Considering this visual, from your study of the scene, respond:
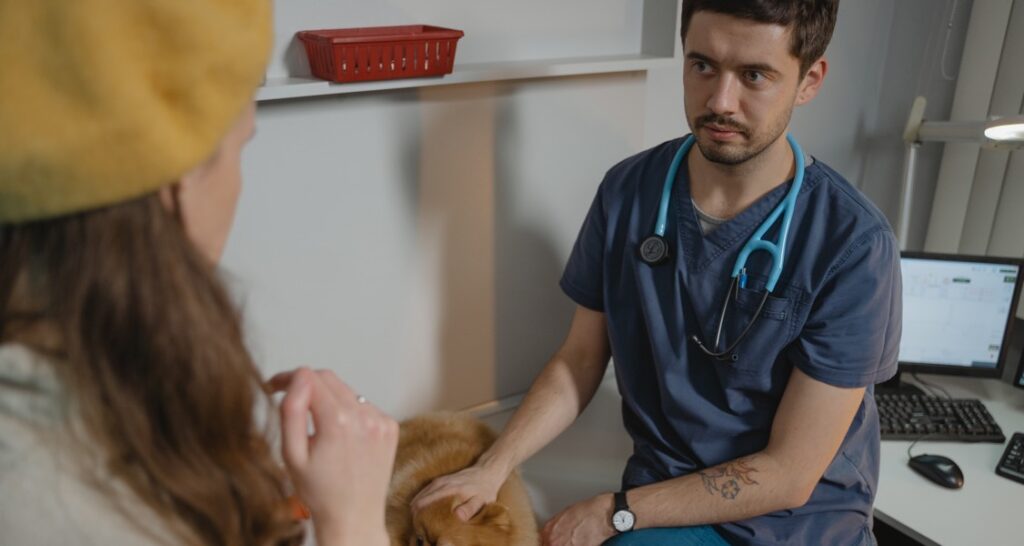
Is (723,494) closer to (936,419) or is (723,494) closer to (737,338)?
(737,338)

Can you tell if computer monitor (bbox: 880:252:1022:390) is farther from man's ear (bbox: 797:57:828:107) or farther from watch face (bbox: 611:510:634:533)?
A: watch face (bbox: 611:510:634:533)

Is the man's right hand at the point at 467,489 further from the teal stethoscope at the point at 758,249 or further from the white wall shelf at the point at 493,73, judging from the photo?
the white wall shelf at the point at 493,73

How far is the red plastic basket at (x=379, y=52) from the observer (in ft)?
4.06

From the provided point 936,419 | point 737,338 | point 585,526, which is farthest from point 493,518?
point 936,419

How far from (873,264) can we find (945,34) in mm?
1218

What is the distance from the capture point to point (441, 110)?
57.4 inches

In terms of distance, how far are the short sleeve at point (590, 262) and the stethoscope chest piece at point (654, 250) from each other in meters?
0.11

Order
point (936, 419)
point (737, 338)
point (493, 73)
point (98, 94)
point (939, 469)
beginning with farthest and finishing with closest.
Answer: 1. point (936, 419)
2. point (939, 469)
3. point (493, 73)
4. point (737, 338)
5. point (98, 94)

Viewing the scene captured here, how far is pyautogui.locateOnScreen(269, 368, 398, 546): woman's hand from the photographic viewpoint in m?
0.70

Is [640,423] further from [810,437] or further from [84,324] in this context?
[84,324]

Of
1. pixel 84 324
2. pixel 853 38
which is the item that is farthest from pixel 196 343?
pixel 853 38

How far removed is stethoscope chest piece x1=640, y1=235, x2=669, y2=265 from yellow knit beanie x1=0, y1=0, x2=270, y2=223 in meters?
0.91

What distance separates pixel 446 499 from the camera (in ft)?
4.04

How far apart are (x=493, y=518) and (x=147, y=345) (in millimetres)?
734
